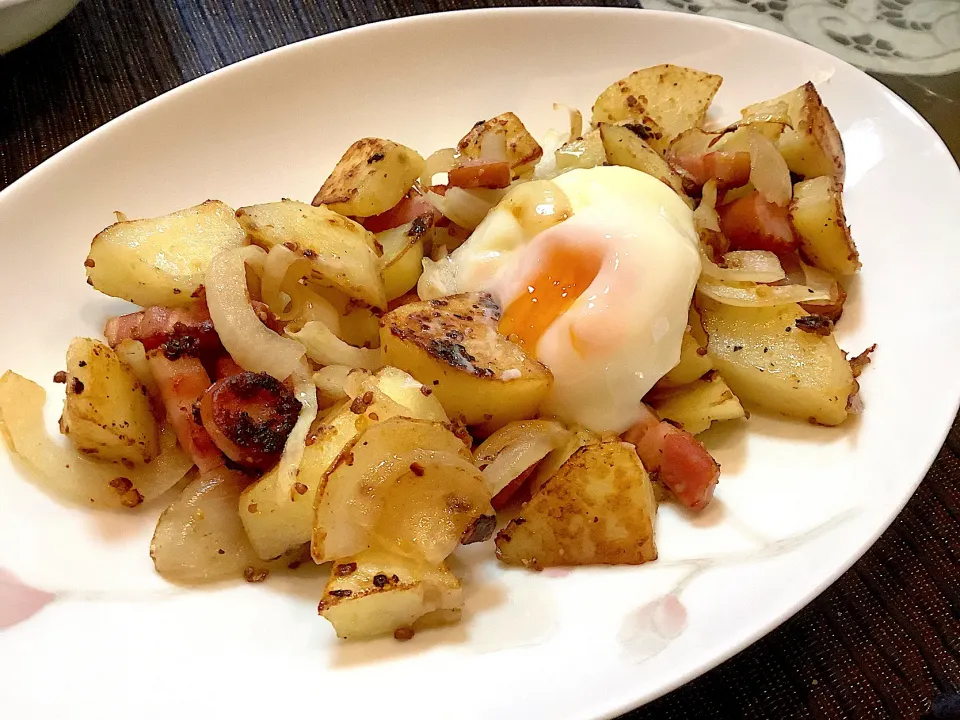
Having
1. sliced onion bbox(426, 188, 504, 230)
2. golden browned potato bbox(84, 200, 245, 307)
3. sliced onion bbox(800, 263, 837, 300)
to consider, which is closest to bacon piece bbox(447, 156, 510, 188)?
sliced onion bbox(426, 188, 504, 230)

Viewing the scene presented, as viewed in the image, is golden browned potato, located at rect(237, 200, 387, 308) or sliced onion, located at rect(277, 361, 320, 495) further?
golden browned potato, located at rect(237, 200, 387, 308)

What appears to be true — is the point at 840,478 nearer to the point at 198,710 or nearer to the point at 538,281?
the point at 538,281

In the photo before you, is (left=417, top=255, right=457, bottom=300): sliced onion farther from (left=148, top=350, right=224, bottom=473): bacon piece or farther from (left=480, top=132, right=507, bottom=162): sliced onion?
(left=148, top=350, right=224, bottom=473): bacon piece

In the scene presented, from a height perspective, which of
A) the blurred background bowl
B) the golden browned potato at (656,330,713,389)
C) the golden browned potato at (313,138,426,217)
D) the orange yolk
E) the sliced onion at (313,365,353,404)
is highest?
the blurred background bowl

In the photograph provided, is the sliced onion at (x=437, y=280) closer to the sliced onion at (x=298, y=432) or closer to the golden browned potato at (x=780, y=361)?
the sliced onion at (x=298, y=432)

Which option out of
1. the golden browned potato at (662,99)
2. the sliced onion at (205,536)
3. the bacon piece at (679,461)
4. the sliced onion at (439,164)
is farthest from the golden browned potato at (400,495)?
the golden browned potato at (662,99)

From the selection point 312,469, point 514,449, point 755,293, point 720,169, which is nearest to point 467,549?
→ point 514,449

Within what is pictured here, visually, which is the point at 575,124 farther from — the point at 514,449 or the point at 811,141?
the point at 514,449

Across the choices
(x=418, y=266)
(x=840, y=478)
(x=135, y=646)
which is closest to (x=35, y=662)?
(x=135, y=646)
